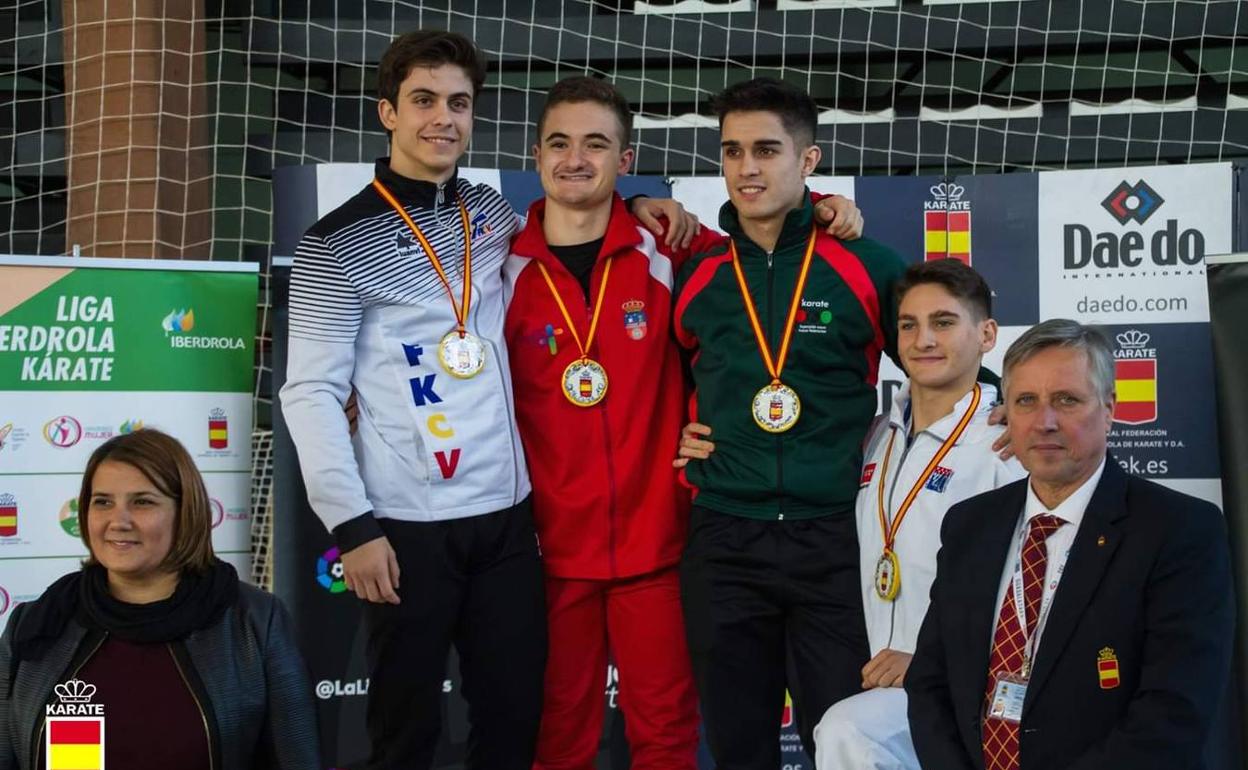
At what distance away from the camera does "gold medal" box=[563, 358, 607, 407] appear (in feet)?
9.99

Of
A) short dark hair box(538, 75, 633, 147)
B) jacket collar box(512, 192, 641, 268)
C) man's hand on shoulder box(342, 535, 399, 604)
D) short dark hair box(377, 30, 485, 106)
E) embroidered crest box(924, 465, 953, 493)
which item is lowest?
man's hand on shoulder box(342, 535, 399, 604)

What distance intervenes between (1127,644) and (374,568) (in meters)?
1.52

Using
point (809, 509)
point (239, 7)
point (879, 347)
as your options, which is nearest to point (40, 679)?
point (809, 509)

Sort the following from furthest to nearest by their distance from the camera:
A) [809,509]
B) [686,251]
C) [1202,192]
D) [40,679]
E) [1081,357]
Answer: [1202,192]
[686,251]
[809,509]
[40,679]
[1081,357]

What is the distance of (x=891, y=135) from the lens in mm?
5492

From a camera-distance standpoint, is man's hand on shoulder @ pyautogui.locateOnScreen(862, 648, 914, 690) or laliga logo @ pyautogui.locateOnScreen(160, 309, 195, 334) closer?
man's hand on shoulder @ pyautogui.locateOnScreen(862, 648, 914, 690)

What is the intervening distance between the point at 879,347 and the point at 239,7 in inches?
151

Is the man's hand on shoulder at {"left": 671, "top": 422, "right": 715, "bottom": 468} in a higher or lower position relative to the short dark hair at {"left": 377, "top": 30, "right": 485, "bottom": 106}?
lower

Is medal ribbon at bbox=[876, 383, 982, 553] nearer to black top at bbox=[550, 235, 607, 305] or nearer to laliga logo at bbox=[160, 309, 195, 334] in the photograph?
black top at bbox=[550, 235, 607, 305]

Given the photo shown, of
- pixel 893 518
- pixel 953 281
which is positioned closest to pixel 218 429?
pixel 893 518

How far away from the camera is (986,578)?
2385mm

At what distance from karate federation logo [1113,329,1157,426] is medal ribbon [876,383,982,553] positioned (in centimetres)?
135

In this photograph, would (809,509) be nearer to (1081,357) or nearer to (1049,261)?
(1081,357)

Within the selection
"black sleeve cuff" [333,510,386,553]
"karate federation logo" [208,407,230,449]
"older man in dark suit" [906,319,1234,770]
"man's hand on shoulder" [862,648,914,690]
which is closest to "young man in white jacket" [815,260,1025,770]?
"man's hand on shoulder" [862,648,914,690]
